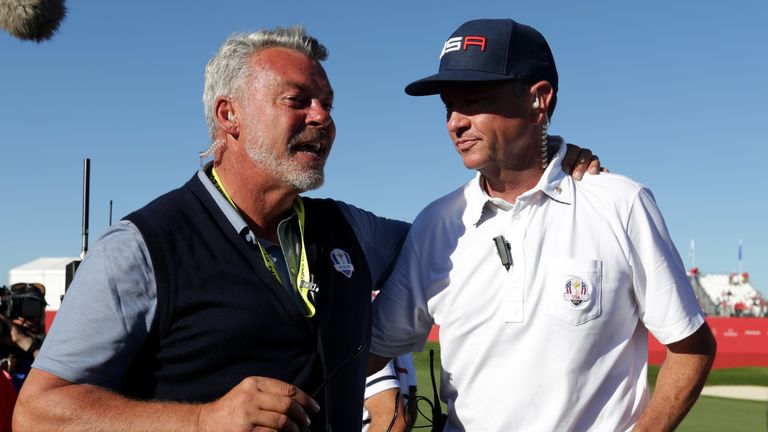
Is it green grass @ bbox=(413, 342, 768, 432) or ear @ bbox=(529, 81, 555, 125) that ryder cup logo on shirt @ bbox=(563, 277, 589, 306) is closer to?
ear @ bbox=(529, 81, 555, 125)

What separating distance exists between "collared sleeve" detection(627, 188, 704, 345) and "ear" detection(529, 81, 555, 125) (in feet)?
1.61

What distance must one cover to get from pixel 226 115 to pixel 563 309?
4.37 ft

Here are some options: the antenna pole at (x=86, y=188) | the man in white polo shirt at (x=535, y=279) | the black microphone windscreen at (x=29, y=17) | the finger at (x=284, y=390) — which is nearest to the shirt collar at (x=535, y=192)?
the man in white polo shirt at (x=535, y=279)

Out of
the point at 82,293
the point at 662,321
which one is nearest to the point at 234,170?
the point at 82,293

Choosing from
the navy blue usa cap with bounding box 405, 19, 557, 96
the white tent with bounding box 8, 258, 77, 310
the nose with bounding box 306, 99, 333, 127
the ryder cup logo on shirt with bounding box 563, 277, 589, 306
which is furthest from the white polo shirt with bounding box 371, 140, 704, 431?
the white tent with bounding box 8, 258, 77, 310

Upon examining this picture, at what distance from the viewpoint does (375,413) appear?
17.0 feet

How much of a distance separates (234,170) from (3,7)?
33.9 inches

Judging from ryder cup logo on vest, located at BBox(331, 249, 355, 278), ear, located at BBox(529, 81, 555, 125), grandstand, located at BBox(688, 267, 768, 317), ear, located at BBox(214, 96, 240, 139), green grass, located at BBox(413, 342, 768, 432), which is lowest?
grandstand, located at BBox(688, 267, 768, 317)

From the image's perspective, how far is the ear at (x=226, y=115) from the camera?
291 centimetres

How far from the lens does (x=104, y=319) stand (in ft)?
7.66

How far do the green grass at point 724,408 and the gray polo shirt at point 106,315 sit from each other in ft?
24.2

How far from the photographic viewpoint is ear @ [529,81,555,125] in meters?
3.08

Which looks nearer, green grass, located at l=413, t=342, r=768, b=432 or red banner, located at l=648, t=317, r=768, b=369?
green grass, located at l=413, t=342, r=768, b=432

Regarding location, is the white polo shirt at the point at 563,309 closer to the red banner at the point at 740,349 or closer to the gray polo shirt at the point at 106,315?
the gray polo shirt at the point at 106,315
